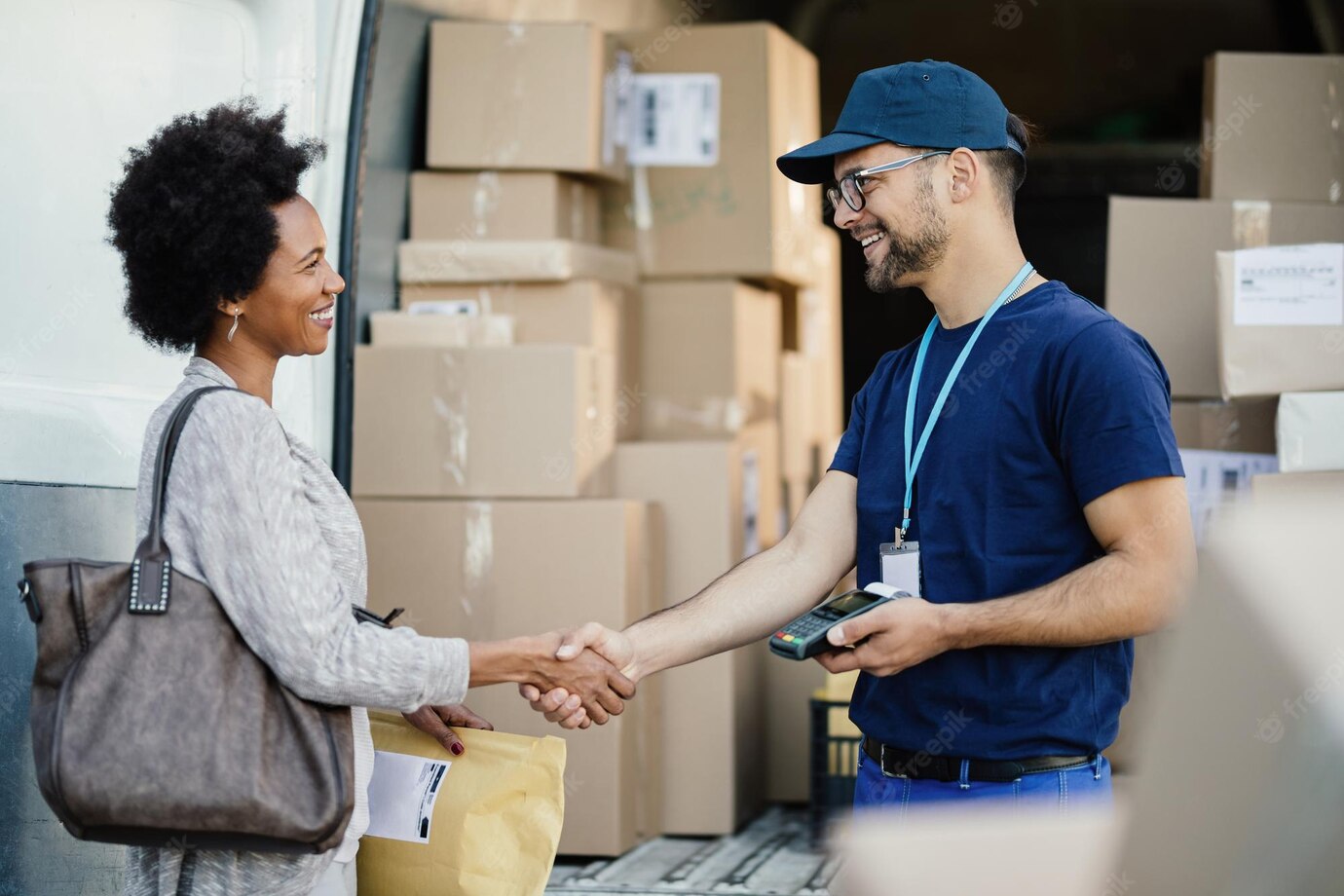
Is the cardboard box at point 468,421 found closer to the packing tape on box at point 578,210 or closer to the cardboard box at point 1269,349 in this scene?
the packing tape on box at point 578,210

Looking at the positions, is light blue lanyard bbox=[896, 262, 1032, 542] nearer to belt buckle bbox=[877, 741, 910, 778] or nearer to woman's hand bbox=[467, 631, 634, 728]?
belt buckle bbox=[877, 741, 910, 778]

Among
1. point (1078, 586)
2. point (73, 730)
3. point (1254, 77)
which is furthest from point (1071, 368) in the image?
point (1254, 77)

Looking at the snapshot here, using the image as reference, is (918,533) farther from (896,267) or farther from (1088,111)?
(1088,111)

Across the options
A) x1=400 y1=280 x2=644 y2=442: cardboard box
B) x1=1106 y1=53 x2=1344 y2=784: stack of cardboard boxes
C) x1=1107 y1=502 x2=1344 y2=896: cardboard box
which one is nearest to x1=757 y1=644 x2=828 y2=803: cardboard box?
x1=1106 y1=53 x2=1344 y2=784: stack of cardboard boxes

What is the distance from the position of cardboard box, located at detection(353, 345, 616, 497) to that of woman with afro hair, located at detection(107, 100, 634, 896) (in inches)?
49.5

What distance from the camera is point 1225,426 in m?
3.21

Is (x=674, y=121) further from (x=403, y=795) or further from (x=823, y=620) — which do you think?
(x=403, y=795)

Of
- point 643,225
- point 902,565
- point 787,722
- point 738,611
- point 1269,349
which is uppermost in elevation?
point 643,225

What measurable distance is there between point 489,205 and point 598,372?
49cm

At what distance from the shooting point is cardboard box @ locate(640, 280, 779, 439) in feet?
12.9

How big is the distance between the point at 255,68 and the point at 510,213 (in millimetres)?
752

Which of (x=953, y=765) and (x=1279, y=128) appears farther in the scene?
(x=1279, y=128)

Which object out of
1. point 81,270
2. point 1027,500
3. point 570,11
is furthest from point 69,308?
point 570,11

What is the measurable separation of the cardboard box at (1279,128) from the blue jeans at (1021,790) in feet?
6.30
